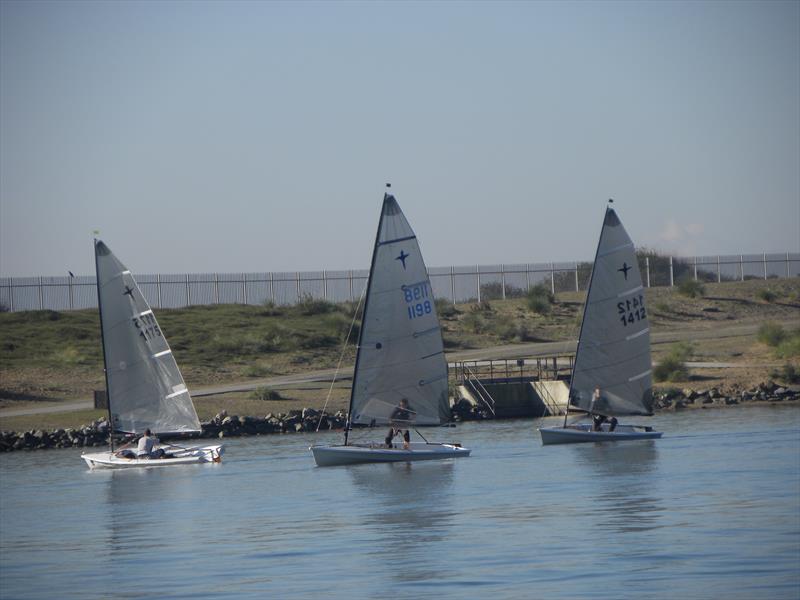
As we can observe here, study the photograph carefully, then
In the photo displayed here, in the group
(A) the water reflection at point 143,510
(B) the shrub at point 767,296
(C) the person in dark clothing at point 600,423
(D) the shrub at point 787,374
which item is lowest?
(A) the water reflection at point 143,510

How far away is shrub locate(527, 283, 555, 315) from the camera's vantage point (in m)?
94.6

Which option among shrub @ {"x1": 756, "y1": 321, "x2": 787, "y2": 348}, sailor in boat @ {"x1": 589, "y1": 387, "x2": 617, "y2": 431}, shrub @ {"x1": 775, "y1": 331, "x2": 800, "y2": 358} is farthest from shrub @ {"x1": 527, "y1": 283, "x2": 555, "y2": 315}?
sailor in boat @ {"x1": 589, "y1": 387, "x2": 617, "y2": 431}

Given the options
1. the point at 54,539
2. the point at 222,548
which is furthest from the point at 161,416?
the point at 222,548

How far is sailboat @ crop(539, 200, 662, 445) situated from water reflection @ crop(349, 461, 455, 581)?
8296 mm

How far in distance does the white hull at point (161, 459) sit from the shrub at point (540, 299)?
47.0 metres

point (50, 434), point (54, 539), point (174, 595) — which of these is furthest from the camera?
point (50, 434)

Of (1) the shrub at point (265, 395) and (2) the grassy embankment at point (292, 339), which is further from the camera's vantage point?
(2) the grassy embankment at point (292, 339)

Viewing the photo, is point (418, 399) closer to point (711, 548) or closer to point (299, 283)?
point (711, 548)

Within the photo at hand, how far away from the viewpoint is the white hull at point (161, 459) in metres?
49.8

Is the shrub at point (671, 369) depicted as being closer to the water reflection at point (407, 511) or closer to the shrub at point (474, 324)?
the shrub at point (474, 324)

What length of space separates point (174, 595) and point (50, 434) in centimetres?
3434

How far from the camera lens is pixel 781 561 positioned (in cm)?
2702

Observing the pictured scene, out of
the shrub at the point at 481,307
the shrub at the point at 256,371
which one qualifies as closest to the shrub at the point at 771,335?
the shrub at the point at 481,307

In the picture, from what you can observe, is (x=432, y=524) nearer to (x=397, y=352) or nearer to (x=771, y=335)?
(x=397, y=352)
